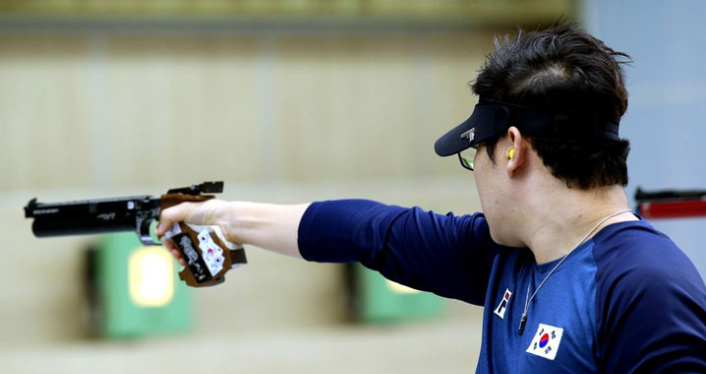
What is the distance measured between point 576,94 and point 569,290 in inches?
12.6

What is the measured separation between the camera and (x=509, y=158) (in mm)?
1360

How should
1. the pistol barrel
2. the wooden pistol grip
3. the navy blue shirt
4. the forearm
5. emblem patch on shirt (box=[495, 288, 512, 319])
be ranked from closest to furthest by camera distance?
1. the navy blue shirt
2. emblem patch on shirt (box=[495, 288, 512, 319])
3. the forearm
4. the wooden pistol grip
5. the pistol barrel

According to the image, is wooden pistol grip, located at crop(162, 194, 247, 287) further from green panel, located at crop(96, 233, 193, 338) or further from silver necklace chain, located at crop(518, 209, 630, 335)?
green panel, located at crop(96, 233, 193, 338)

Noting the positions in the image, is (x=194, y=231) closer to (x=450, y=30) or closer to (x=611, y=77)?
(x=611, y=77)

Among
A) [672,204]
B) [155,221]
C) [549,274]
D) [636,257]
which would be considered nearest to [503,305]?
[549,274]

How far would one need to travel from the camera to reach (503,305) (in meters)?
1.43

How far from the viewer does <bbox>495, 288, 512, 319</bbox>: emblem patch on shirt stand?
4.66 feet

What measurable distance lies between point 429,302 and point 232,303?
144 centimetres

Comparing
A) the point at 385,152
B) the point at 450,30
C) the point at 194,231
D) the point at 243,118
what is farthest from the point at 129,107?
the point at 194,231

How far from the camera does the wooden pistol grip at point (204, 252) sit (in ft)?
6.38

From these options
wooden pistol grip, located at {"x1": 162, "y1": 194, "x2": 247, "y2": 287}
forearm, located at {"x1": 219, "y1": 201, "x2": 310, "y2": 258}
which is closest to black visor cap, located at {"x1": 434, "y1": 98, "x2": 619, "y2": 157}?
→ forearm, located at {"x1": 219, "y1": 201, "x2": 310, "y2": 258}

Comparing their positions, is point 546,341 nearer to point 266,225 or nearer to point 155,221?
point 266,225

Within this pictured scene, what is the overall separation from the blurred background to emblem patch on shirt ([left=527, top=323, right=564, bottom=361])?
134 inches

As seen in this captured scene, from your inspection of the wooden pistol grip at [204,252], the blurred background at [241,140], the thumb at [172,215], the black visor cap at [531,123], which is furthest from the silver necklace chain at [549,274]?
the blurred background at [241,140]
